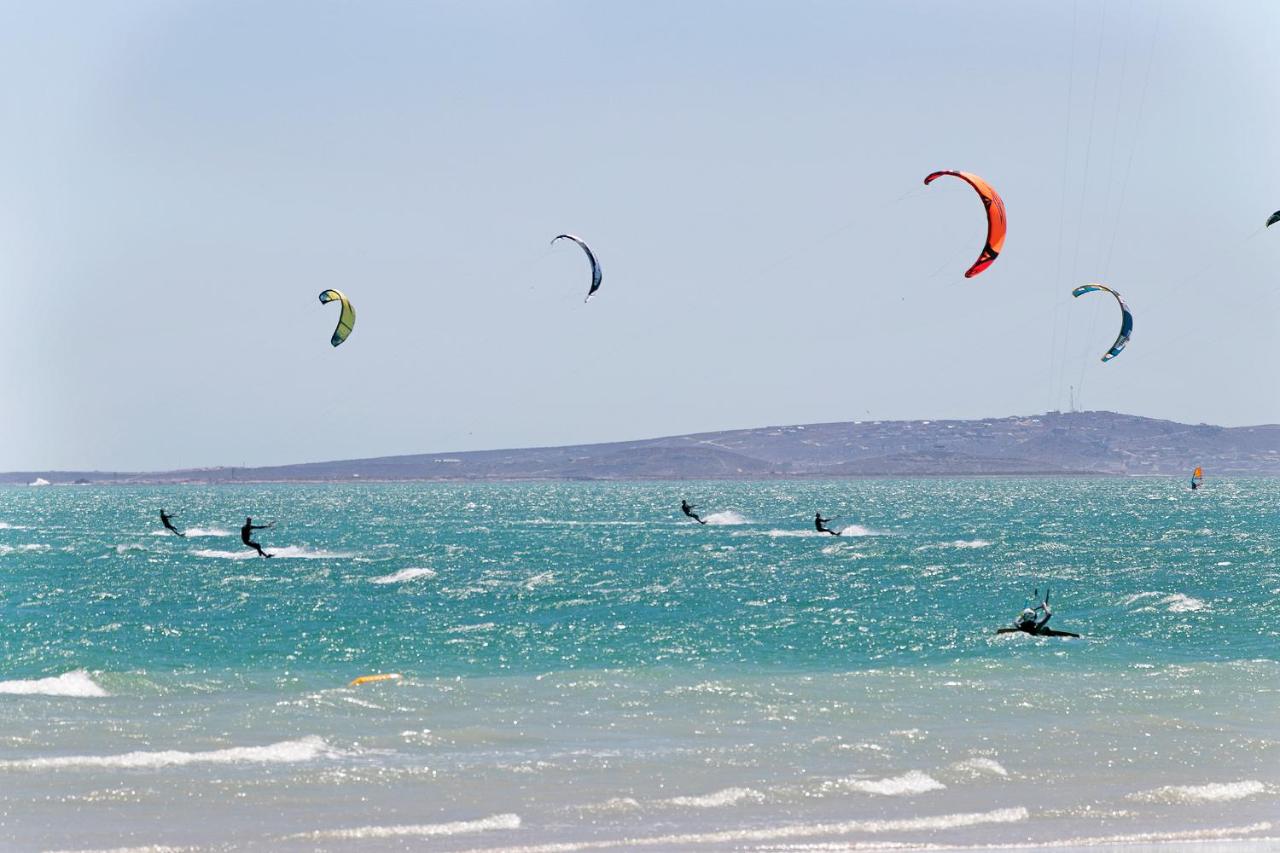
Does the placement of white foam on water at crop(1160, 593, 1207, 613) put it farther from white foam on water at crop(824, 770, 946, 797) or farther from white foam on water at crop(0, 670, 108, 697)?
white foam on water at crop(0, 670, 108, 697)

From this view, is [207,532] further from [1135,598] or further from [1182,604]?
[1182,604]

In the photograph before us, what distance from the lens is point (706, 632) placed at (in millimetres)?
31500

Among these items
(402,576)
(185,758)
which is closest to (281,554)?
(402,576)

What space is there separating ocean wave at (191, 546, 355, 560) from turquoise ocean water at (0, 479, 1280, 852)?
1253 cm

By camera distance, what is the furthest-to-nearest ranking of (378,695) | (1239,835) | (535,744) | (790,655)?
(790,655) < (378,695) < (535,744) < (1239,835)

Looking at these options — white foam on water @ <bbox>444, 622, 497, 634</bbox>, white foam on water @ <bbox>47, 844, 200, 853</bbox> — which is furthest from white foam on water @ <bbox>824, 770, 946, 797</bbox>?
white foam on water @ <bbox>444, 622, 497, 634</bbox>

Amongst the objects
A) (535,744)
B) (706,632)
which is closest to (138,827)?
(535,744)

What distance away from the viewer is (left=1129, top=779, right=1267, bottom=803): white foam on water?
17.3 metres

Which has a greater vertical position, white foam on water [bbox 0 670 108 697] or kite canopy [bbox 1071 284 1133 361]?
kite canopy [bbox 1071 284 1133 361]

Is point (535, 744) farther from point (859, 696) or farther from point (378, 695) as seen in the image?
point (859, 696)

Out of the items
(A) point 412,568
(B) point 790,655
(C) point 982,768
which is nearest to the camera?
(C) point 982,768

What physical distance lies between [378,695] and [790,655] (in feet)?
27.0

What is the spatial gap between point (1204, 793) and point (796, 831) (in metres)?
4.95

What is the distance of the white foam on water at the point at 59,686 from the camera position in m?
23.6
